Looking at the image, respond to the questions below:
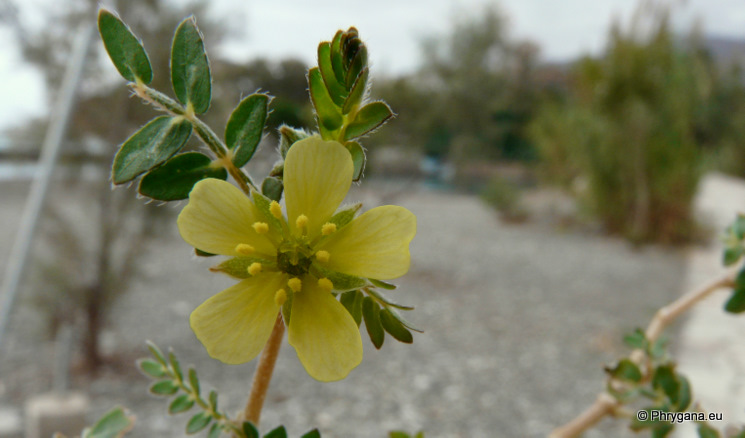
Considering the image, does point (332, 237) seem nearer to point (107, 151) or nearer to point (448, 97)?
point (107, 151)

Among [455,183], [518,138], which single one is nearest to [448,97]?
[455,183]

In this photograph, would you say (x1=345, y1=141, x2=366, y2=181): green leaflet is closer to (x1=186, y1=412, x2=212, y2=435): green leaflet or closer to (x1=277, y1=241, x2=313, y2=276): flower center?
(x1=277, y1=241, x2=313, y2=276): flower center

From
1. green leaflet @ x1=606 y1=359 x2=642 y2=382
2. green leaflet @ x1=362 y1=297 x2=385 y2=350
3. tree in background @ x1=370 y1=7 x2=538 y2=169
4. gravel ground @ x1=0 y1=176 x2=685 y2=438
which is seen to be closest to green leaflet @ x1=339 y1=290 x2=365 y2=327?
green leaflet @ x1=362 y1=297 x2=385 y2=350

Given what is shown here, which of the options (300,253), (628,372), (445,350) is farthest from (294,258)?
(445,350)

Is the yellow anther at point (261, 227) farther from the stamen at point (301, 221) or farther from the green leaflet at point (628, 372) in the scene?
the green leaflet at point (628, 372)

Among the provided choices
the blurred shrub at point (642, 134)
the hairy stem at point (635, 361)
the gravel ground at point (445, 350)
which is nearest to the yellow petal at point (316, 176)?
the hairy stem at point (635, 361)
